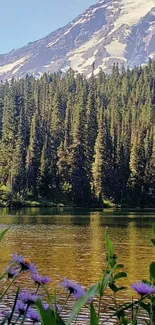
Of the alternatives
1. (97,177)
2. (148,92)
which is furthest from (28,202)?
(148,92)

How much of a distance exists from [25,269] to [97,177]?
106088 millimetres

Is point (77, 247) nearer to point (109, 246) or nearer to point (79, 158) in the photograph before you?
point (109, 246)

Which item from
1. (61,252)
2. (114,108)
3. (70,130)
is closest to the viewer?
(61,252)

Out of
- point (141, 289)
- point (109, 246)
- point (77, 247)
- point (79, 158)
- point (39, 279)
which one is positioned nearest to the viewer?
point (141, 289)

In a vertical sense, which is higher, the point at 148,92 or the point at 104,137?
the point at 148,92

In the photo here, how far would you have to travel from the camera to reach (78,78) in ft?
615

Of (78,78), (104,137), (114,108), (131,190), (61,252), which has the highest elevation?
(78,78)

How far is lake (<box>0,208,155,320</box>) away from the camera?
28536 mm

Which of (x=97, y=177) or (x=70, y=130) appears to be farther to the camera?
(x=70, y=130)

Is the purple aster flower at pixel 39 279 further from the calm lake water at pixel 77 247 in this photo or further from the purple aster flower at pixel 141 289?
the calm lake water at pixel 77 247

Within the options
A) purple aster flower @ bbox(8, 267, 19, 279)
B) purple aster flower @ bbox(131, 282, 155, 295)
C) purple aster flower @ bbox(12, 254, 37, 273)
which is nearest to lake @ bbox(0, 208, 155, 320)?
purple aster flower @ bbox(8, 267, 19, 279)

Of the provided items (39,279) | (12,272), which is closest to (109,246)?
(39,279)

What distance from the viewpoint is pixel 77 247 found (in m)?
40.2

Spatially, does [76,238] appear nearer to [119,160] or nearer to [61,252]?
[61,252]
